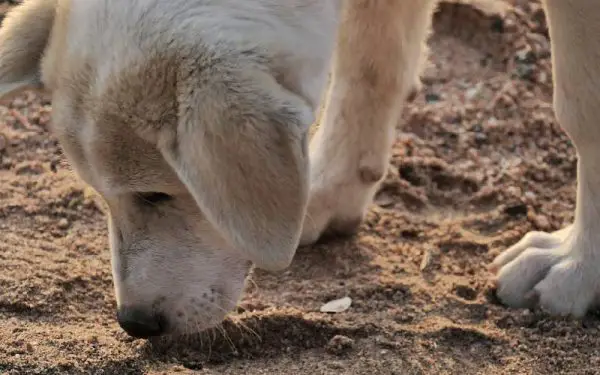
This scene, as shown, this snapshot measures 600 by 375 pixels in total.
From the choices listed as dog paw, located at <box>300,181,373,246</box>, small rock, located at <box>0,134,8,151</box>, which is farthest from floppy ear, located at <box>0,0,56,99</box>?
small rock, located at <box>0,134,8,151</box>

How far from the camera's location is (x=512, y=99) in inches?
174

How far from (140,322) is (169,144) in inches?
22.2

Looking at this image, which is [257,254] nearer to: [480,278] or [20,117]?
[480,278]

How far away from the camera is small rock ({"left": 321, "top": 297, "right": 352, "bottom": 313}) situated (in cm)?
327

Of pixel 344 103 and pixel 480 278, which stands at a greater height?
pixel 344 103

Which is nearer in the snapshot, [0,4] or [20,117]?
[20,117]

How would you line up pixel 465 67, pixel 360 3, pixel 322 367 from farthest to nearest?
pixel 465 67 → pixel 360 3 → pixel 322 367

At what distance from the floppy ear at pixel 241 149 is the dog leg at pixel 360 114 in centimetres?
109

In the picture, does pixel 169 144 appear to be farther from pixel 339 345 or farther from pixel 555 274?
pixel 555 274

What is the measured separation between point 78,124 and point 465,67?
241 cm

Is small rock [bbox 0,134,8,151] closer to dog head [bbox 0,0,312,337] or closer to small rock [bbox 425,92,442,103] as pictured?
dog head [bbox 0,0,312,337]

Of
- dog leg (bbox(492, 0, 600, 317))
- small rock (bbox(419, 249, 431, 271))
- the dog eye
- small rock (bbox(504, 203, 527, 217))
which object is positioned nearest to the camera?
the dog eye

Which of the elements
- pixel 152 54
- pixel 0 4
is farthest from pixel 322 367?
pixel 0 4

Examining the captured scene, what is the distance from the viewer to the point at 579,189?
10.8ft
